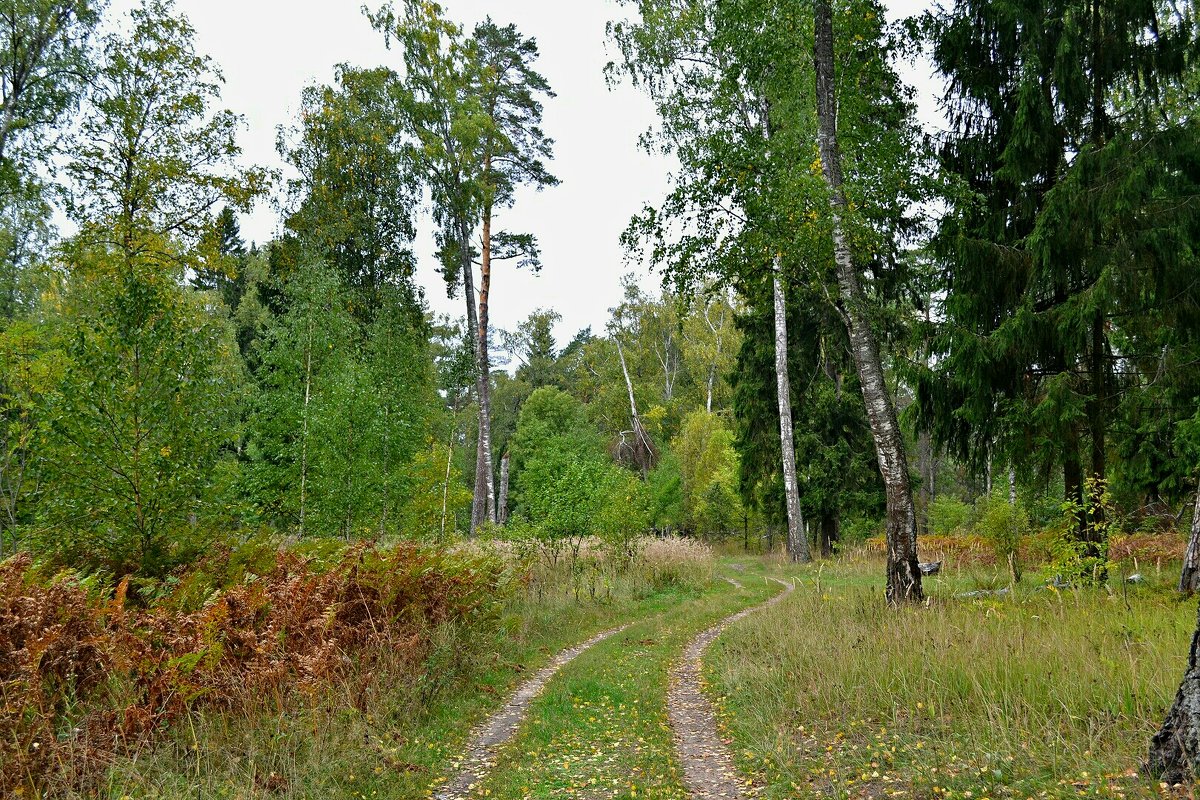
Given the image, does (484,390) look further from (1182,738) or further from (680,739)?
(1182,738)

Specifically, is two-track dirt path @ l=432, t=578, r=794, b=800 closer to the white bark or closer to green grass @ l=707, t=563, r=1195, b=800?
green grass @ l=707, t=563, r=1195, b=800

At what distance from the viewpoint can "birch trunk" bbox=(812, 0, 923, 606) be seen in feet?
28.2

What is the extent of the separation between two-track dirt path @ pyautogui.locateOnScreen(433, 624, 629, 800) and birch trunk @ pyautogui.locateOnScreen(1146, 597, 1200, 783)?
4.34 m

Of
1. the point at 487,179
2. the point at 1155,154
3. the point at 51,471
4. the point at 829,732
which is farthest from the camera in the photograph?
the point at 487,179

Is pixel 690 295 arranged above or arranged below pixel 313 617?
above

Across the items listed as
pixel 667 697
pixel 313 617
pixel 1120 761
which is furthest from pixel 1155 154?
pixel 313 617

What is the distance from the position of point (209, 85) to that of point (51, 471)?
1266cm

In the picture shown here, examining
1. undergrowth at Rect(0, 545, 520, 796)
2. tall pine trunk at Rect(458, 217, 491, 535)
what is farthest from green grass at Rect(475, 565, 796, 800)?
tall pine trunk at Rect(458, 217, 491, 535)

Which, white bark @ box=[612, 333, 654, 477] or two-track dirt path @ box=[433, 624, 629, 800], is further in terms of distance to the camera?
white bark @ box=[612, 333, 654, 477]

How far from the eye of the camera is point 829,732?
5.16 metres

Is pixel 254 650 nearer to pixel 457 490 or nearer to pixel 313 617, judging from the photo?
Answer: pixel 313 617

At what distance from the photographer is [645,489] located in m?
19.2

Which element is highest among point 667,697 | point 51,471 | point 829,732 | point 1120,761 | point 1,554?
point 51,471

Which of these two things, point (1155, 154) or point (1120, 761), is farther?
point (1155, 154)
